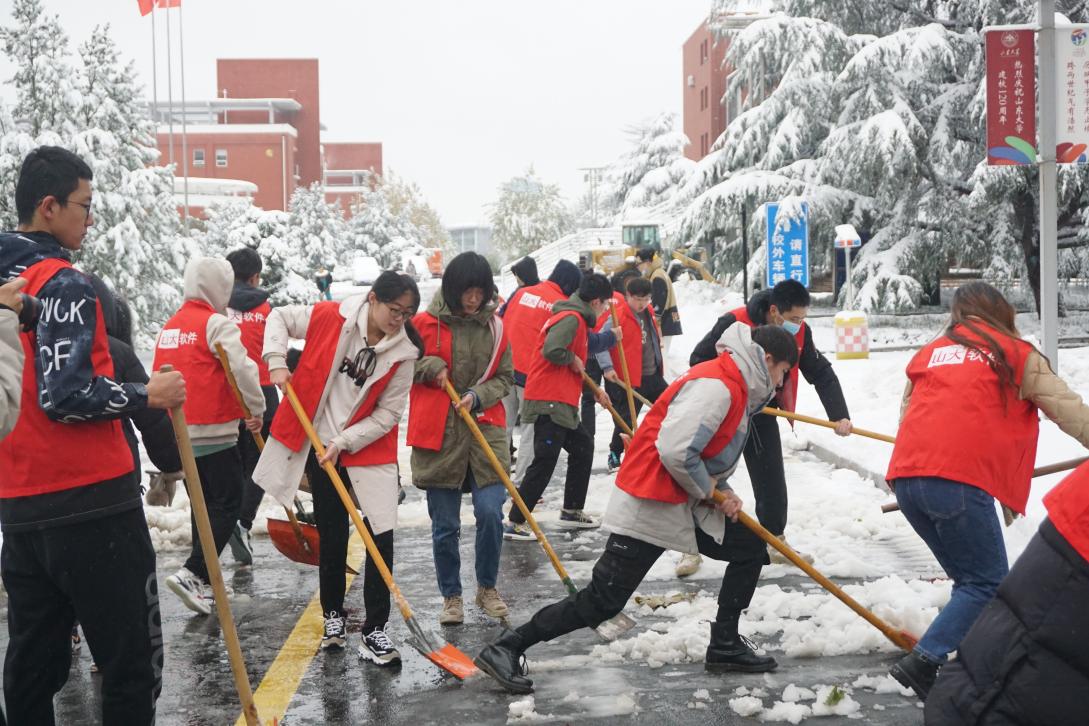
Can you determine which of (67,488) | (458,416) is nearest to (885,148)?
(458,416)

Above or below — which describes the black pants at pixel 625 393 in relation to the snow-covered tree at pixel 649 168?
below

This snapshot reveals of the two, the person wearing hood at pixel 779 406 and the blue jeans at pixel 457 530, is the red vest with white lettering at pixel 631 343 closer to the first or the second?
the person wearing hood at pixel 779 406

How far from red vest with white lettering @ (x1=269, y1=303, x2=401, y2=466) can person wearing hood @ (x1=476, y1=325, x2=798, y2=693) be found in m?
1.10

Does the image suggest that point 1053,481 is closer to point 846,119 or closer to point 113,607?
point 113,607

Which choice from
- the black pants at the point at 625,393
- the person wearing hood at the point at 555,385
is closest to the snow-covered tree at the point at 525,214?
the black pants at the point at 625,393

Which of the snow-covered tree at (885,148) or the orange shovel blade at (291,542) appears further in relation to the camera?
the snow-covered tree at (885,148)

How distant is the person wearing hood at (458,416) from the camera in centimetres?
610

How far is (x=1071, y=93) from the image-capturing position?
10289mm

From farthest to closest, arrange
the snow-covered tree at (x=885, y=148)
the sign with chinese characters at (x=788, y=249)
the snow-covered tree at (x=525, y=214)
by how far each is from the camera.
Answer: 1. the snow-covered tree at (x=525, y=214)
2. the sign with chinese characters at (x=788, y=249)
3. the snow-covered tree at (x=885, y=148)

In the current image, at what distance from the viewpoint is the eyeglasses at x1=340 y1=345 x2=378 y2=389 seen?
5504mm

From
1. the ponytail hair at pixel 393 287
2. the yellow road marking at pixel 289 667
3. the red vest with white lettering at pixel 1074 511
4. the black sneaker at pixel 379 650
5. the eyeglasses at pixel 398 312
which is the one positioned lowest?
the yellow road marking at pixel 289 667

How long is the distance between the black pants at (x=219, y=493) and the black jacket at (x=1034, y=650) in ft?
16.0

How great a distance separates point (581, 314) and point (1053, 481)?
3.57 m

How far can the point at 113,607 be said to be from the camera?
3.45 m
